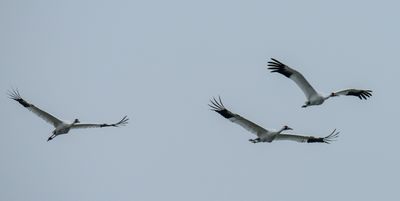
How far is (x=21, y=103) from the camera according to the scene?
50.5 metres

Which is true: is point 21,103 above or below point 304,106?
above

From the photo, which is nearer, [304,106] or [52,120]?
[304,106]

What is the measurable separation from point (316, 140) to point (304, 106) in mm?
2977

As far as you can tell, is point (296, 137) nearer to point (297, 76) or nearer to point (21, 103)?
point (297, 76)

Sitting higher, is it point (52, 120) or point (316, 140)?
point (52, 120)

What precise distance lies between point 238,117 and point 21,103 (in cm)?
1174

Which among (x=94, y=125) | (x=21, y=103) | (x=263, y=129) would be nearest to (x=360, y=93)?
(x=263, y=129)

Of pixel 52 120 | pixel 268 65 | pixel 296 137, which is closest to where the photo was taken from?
pixel 268 65

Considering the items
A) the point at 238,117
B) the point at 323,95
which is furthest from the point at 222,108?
the point at 323,95

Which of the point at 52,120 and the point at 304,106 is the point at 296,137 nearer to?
the point at 304,106

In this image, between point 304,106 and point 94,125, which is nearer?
point 304,106

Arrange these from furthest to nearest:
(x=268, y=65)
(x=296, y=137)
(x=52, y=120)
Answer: (x=52, y=120) < (x=296, y=137) < (x=268, y=65)

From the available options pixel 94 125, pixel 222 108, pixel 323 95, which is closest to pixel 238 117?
pixel 222 108

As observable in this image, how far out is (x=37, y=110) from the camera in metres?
50.2
